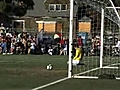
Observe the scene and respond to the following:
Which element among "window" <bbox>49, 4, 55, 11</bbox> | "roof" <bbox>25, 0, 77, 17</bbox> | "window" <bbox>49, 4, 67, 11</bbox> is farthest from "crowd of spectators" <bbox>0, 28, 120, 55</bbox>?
"window" <bbox>49, 4, 55, 11</bbox>

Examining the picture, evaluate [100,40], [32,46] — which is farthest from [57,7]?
[100,40]

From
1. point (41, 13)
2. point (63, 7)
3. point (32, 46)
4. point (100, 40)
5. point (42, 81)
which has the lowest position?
point (42, 81)

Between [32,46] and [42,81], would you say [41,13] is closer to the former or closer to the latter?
[32,46]

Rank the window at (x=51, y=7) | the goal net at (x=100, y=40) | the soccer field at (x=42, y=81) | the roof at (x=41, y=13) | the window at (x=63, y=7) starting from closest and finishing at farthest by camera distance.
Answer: the soccer field at (x=42, y=81) < the goal net at (x=100, y=40) < the roof at (x=41, y=13) < the window at (x=63, y=7) < the window at (x=51, y=7)

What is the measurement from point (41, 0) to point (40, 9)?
425 cm

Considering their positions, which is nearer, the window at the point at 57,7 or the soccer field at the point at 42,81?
the soccer field at the point at 42,81

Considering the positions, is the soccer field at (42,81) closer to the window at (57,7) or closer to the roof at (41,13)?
the roof at (41,13)

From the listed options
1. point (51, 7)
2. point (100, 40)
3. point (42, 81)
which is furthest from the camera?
point (51, 7)

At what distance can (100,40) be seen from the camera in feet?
90.9

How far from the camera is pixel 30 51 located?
37062 mm

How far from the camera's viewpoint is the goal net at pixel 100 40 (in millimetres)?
21509

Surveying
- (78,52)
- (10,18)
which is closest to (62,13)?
(10,18)

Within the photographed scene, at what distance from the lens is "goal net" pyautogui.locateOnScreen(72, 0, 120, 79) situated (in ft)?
70.6

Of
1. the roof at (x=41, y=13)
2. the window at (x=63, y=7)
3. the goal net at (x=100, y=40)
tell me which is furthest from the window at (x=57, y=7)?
the goal net at (x=100, y=40)
